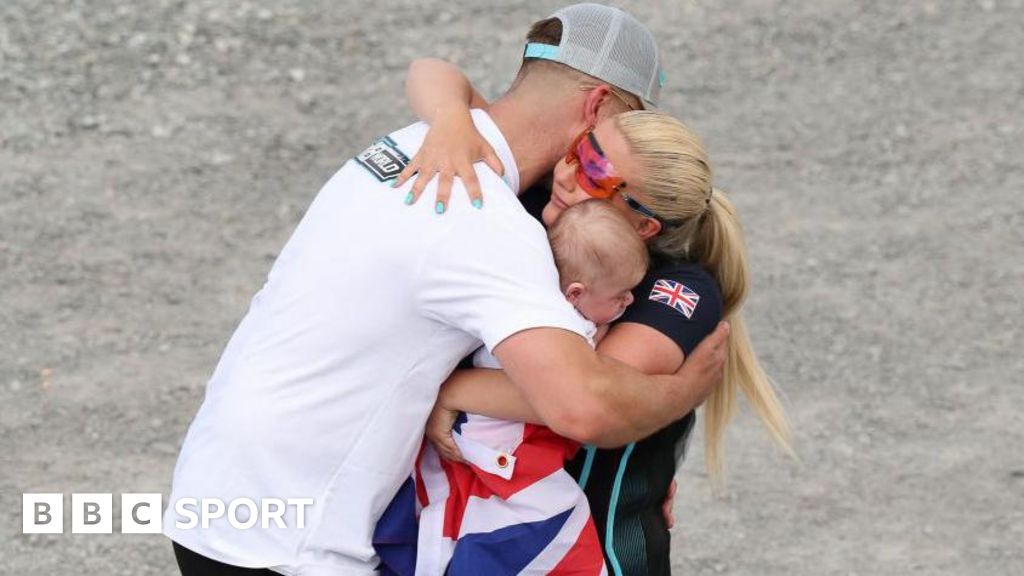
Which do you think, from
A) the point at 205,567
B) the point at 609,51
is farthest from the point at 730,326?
the point at 205,567

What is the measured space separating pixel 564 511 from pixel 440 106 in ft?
3.42

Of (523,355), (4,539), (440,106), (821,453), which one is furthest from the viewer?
(821,453)

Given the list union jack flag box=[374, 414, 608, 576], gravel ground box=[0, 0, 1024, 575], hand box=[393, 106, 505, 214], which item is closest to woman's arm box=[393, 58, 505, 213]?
hand box=[393, 106, 505, 214]

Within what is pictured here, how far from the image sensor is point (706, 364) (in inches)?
138

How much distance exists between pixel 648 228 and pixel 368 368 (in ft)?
2.45

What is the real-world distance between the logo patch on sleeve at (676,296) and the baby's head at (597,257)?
88mm

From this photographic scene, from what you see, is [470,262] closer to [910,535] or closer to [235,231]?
[910,535]

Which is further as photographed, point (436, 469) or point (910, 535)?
point (910, 535)

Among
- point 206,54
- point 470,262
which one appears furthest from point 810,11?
point 470,262

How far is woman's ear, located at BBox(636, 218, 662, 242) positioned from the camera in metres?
3.44

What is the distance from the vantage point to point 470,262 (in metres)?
3.08

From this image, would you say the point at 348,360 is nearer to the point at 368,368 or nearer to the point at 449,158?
the point at 368,368

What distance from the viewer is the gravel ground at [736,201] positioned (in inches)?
244

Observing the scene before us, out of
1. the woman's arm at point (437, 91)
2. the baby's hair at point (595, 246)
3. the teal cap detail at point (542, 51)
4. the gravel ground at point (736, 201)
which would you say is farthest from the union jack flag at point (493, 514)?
the gravel ground at point (736, 201)
